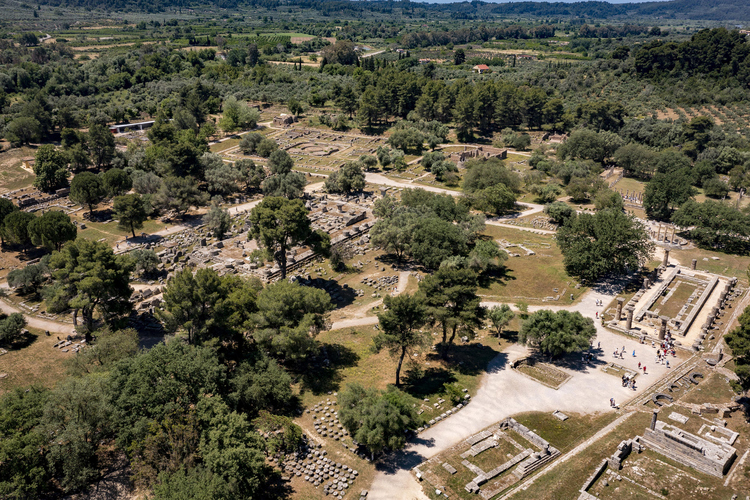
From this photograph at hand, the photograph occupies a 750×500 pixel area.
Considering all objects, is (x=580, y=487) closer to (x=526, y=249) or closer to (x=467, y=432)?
(x=467, y=432)

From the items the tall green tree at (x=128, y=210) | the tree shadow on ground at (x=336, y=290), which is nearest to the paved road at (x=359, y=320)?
the tree shadow on ground at (x=336, y=290)

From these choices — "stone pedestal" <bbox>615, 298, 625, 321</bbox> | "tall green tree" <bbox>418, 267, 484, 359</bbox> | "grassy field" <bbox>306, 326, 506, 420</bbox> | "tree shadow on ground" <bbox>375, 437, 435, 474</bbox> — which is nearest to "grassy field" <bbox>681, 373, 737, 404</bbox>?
"stone pedestal" <bbox>615, 298, 625, 321</bbox>

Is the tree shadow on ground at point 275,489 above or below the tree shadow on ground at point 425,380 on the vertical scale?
above

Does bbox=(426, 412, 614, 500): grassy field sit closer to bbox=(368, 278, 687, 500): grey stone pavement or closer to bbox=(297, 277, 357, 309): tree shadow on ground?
bbox=(368, 278, 687, 500): grey stone pavement

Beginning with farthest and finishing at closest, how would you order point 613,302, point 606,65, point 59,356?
point 606,65 < point 613,302 < point 59,356

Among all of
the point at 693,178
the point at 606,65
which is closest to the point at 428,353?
the point at 693,178

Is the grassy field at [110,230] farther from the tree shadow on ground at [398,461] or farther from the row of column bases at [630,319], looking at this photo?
A: the row of column bases at [630,319]

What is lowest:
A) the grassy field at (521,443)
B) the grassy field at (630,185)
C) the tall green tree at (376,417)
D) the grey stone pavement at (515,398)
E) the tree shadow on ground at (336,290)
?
the tree shadow on ground at (336,290)
